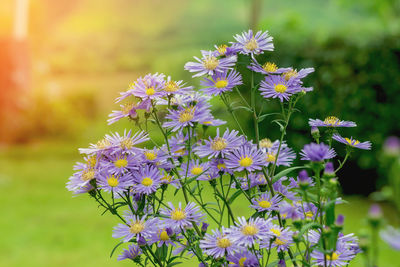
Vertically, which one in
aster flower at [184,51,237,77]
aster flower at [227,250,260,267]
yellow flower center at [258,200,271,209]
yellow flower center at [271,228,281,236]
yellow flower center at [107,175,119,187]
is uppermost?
aster flower at [184,51,237,77]

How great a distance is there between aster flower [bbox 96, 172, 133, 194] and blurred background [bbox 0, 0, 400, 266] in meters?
0.51

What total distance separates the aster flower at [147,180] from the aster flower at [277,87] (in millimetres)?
294

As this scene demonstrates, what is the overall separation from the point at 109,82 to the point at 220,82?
10346 mm

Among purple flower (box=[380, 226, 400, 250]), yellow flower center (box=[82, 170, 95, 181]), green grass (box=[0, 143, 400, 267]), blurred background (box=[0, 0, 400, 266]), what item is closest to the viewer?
purple flower (box=[380, 226, 400, 250])

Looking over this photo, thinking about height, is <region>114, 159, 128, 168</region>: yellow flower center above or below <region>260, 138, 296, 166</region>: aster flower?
below

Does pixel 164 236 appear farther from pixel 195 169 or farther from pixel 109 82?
pixel 109 82

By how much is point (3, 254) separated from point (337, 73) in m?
3.00

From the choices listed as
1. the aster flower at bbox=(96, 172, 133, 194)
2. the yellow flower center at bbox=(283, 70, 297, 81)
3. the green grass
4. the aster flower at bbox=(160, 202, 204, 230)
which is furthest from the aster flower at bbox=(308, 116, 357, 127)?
the green grass

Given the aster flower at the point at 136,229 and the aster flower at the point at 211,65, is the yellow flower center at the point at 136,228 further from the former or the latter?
the aster flower at the point at 211,65

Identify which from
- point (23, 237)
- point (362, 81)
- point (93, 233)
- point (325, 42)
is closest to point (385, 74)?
point (362, 81)

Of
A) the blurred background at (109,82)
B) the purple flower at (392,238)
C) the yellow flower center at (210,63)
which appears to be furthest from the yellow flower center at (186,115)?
the purple flower at (392,238)

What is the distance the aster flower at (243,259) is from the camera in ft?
3.67

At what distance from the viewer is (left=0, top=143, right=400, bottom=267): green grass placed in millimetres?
3739

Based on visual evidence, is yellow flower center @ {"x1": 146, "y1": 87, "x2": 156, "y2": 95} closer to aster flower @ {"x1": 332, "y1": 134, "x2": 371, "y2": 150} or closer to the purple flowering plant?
the purple flowering plant
